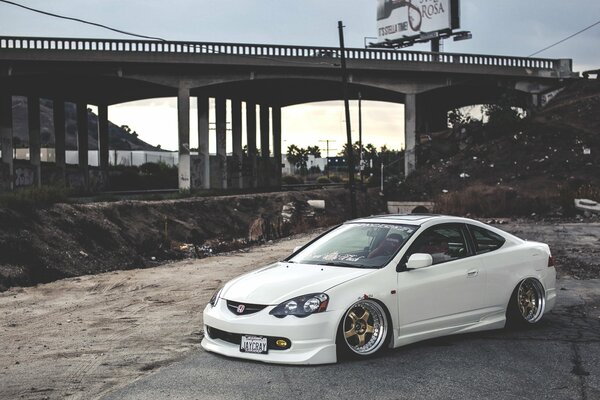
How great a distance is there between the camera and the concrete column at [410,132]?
50.9m

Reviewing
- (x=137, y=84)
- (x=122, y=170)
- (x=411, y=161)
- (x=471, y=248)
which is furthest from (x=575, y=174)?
(x=122, y=170)

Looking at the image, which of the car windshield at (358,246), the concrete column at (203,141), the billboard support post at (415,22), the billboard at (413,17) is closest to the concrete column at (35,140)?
the concrete column at (203,141)

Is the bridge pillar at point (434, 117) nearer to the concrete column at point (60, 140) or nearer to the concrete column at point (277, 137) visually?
the concrete column at point (277, 137)

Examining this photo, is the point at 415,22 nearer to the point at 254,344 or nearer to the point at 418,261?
the point at 418,261

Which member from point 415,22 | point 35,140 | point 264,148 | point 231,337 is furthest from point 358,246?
point 264,148

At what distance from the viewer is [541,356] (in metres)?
7.84

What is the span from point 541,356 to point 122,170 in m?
62.3

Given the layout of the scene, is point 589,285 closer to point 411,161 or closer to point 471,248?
point 471,248

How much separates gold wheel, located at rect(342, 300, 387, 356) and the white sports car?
1 cm

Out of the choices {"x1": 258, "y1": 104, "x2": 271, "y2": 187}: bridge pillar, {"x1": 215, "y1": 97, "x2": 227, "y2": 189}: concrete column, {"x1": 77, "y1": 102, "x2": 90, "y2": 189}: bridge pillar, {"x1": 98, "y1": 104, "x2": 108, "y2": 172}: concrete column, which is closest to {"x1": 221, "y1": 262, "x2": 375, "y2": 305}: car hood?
{"x1": 215, "y1": 97, "x2": 227, "y2": 189}: concrete column

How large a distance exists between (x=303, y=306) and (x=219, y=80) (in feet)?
138

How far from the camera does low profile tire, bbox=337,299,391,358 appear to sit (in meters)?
7.45

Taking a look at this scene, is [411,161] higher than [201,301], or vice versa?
[411,161]

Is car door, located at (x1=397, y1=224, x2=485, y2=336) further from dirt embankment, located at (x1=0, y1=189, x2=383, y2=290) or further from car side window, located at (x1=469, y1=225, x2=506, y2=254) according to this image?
dirt embankment, located at (x1=0, y1=189, x2=383, y2=290)
